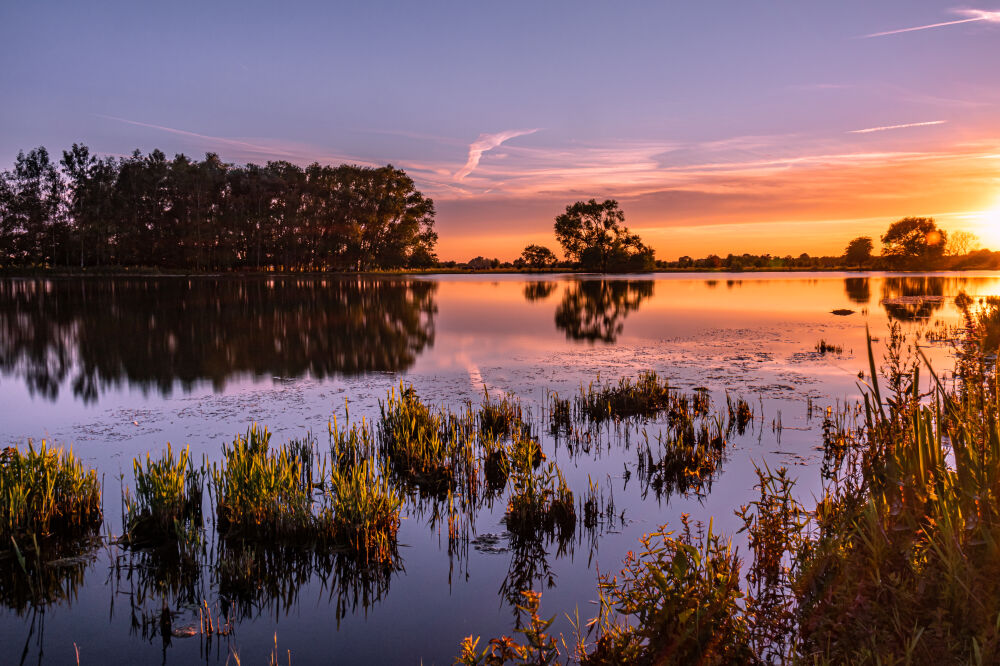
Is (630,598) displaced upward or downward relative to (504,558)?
upward

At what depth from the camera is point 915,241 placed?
123562 millimetres

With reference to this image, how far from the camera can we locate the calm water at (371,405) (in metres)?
5.72

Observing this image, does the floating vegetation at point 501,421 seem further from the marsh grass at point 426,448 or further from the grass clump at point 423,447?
the grass clump at point 423,447

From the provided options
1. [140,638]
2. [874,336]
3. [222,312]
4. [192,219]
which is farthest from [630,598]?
[192,219]

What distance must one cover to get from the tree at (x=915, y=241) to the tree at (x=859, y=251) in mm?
5894

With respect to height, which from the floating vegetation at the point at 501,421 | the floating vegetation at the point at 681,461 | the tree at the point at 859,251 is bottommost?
the floating vegetation at the point at 681,461

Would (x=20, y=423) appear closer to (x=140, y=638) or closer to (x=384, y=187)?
(x=140, y=638)

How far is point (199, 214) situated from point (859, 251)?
13987 centimetres

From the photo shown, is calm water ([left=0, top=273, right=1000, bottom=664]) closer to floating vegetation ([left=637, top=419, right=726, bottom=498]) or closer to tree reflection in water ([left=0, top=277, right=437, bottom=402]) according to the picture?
tree reflection in water ([left=0, top=277, right=437, bottom=402])

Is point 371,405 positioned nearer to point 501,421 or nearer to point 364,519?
point 501,421

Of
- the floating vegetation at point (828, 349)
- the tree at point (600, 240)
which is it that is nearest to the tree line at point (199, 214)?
the tree at point (600, 240)

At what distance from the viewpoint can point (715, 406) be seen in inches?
534

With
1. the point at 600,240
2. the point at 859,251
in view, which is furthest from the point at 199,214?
the point at 859,251

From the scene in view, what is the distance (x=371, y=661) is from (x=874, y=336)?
28.0m
